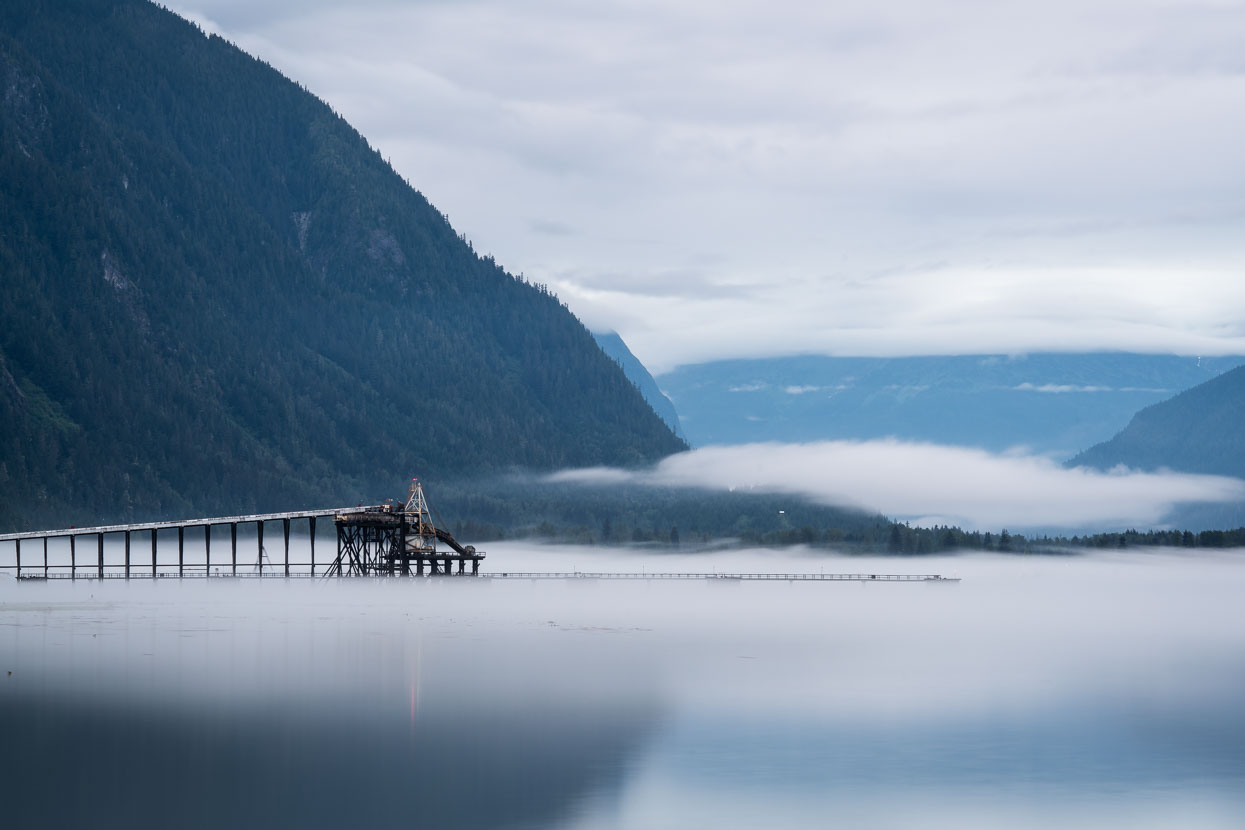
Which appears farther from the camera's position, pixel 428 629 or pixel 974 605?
pixel 974 605

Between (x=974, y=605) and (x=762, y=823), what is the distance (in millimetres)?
148598

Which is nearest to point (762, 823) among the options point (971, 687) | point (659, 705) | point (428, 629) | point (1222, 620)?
point (659, 705)

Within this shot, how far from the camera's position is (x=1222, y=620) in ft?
554

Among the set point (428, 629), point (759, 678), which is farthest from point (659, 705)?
point (428, 629)

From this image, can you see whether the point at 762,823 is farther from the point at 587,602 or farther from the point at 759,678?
the point at 587,602

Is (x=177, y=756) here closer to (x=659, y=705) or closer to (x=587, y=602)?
(x=659, y=705)

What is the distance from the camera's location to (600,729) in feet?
236

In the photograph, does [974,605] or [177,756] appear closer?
[177,756]

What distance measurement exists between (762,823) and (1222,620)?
130 meters

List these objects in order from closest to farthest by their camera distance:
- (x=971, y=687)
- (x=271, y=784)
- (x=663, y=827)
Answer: (x=663, y=827)
(x=271, y=784)
(x=971, y=687)

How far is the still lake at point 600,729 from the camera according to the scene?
178 feet

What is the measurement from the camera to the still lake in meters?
54.2

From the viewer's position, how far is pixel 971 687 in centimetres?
9031

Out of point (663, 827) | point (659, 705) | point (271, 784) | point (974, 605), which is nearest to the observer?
point (663, 827)
